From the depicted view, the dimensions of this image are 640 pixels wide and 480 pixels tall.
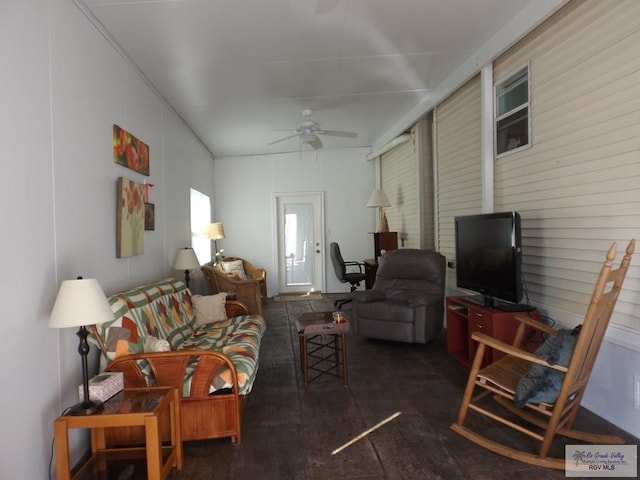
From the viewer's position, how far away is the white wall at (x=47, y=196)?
1688 mm

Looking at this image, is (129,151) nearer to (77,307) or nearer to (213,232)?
(77,307)

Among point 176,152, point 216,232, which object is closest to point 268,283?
point 216,232

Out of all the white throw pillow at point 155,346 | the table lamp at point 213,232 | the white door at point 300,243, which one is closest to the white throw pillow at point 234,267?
the table lamp at point 213,232

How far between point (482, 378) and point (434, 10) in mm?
2547

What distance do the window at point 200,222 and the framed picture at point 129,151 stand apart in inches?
82.9

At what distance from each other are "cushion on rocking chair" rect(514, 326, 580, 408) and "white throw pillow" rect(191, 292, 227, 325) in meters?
2.69

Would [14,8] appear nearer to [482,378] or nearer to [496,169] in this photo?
[482,378]

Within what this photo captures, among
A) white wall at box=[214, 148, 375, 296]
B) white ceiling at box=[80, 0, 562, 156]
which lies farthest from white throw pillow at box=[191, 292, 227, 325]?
Answer: white wall at box=[214, 148, 375, 296]

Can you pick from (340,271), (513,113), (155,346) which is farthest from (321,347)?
(513,113)

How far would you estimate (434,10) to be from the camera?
2.74 metres

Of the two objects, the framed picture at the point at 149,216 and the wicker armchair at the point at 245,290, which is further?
the wicker armchair at the point at 245,290

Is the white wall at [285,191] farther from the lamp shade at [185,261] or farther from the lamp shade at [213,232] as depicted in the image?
the lamp shade at [185,261]

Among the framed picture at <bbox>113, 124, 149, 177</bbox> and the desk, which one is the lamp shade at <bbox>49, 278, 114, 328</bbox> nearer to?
the framed picture at <bbox>113, 124, 149, 177</bbox>

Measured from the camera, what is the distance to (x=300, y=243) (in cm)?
748
